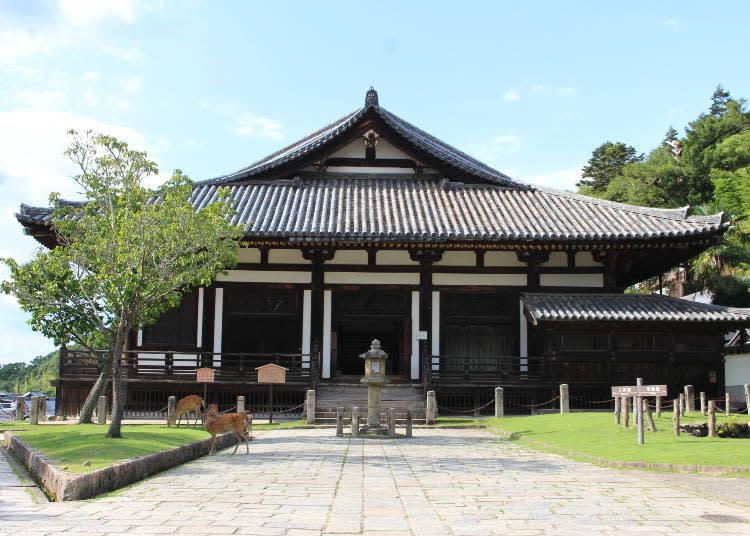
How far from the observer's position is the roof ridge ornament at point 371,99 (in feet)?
88.6

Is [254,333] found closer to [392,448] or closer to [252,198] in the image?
[252,198]

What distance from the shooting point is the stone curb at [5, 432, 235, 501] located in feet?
26.2

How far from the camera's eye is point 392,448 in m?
14.2

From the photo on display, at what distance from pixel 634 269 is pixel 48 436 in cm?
2138

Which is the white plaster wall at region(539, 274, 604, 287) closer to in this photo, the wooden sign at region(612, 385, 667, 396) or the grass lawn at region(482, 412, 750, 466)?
the grass lawn at region(482, 412, 750, 466)

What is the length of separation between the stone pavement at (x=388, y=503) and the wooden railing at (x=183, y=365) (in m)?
10.5

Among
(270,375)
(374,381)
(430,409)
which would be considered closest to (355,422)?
(374,381)

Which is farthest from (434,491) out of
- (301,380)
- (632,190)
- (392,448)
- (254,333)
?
(632,190)

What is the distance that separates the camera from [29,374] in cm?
12962

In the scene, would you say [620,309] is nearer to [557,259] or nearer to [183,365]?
[557,259]

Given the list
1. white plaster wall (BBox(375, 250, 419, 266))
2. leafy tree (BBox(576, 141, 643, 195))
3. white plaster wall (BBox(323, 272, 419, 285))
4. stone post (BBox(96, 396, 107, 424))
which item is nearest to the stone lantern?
white plaster wall (BBox(323, 272, 419, 285))

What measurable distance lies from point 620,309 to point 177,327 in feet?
47.7

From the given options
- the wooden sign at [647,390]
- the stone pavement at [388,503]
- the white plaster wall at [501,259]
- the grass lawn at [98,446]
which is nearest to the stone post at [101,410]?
the grass lawn at [98,446]

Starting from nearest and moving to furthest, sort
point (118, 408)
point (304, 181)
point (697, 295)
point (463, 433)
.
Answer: point (118, 408)
point (463, 433)
point (304, 181)
point (697, 295)
